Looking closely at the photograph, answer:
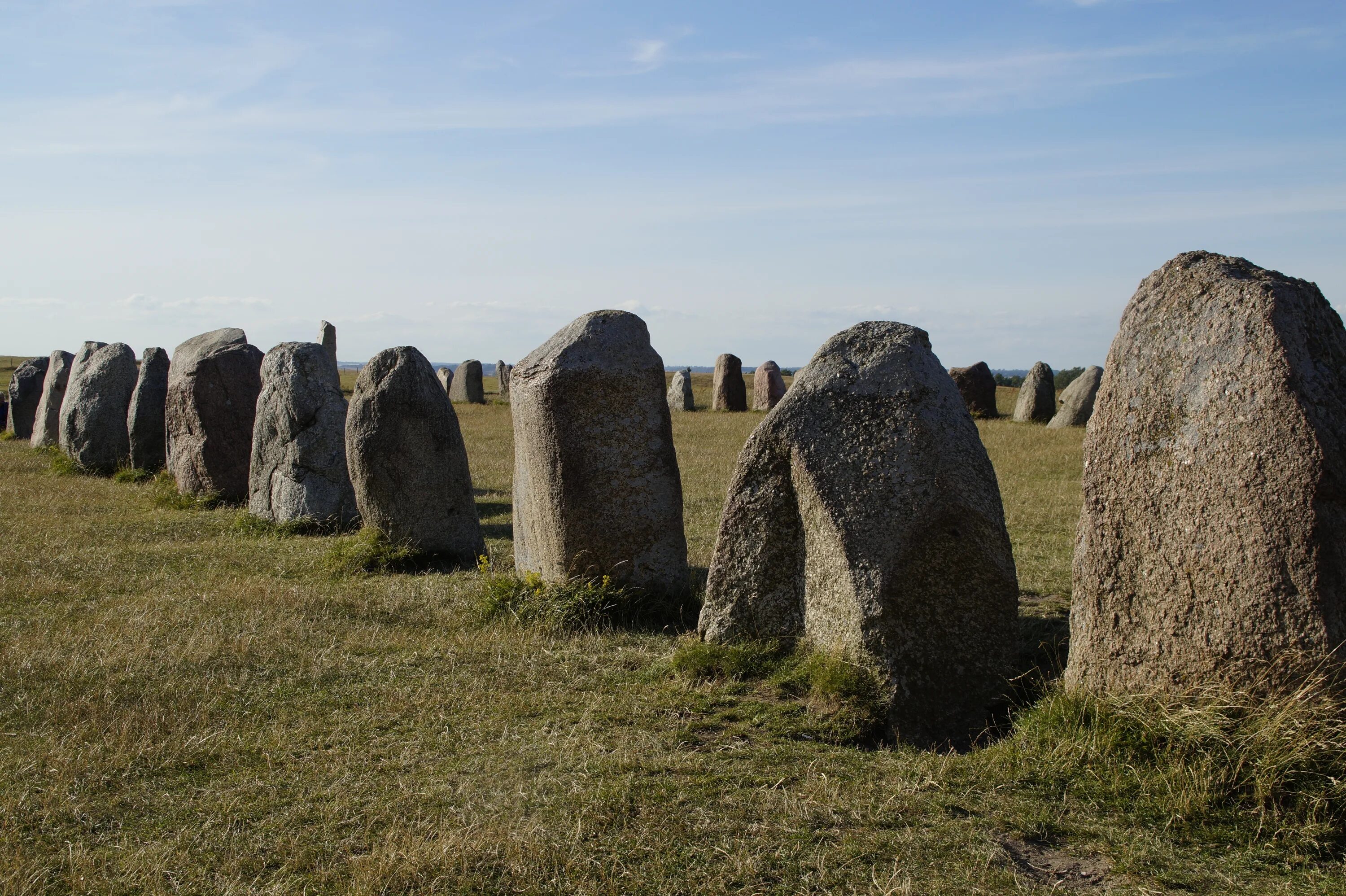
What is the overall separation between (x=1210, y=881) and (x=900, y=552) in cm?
199

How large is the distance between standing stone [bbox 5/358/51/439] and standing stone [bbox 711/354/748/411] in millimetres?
16178

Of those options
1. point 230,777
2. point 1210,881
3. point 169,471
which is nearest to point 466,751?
point 230,777

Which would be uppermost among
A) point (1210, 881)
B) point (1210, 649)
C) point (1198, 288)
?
point (1198, 288)

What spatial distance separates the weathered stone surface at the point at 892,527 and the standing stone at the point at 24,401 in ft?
67.5

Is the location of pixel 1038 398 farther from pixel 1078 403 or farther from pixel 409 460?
pixel 409 460

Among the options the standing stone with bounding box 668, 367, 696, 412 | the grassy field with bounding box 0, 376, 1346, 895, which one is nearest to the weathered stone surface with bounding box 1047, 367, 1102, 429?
the standing stone with bounding box 668, 367, 696, 412

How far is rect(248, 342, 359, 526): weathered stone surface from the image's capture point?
428 inches

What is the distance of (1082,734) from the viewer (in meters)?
4.35

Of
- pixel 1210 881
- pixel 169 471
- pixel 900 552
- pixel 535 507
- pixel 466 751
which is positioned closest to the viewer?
pixel 1210 881

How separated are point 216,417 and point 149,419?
318 cm

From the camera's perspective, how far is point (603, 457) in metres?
7.04

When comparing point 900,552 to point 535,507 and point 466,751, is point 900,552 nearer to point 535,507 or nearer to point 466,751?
point 466,751

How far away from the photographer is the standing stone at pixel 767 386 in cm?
2984

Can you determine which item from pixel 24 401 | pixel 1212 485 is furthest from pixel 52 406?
pixel 1212 485
